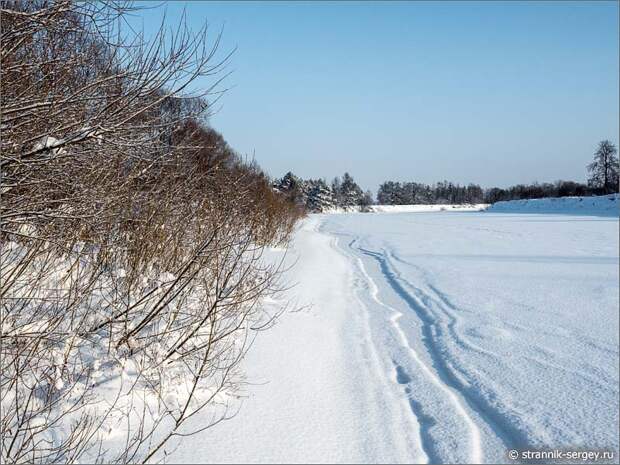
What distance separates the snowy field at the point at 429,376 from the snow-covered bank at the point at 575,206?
27.3 m

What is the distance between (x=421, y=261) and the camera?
11.8m

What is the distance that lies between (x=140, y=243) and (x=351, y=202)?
6848 centimetres

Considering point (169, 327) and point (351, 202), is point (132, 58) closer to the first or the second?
point (169, 327)

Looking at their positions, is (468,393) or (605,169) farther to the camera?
(605,169)

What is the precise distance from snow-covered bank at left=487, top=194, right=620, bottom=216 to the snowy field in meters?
27.3

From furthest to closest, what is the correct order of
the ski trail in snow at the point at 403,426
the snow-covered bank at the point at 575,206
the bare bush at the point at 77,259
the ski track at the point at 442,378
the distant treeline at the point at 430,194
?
the distant treeline at the point at 430,194 → the snow-covered bank at the point at 575,206 → the ski track at the point at 442,378 → the ski trail in snow at the point at 403,426 → the bare bush at the point at 77,259

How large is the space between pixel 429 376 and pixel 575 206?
121 feet

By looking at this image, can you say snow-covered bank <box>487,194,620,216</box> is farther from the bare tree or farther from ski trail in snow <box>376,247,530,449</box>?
ski trail in snow <box>376,247,530,449</box>

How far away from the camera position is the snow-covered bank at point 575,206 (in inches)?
1247

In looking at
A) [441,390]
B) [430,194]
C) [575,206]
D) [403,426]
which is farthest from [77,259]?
[430,194]

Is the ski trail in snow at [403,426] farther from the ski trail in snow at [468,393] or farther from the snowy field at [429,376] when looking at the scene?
the ski trail in snow at [468,393]

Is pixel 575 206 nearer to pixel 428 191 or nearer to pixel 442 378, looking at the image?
pixel 442 378

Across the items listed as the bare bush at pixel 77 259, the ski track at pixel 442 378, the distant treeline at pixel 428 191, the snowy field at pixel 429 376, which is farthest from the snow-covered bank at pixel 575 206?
the bare bush at pixel 77 259

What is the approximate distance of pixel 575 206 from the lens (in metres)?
36.0
